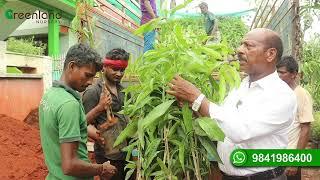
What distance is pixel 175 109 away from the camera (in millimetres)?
1693

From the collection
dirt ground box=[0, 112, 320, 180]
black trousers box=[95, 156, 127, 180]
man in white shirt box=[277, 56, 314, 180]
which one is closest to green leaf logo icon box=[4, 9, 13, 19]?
dirt ground box=[0, 112, 320, 180]

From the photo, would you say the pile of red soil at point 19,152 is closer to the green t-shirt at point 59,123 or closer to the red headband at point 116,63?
the red headband at point 116,63

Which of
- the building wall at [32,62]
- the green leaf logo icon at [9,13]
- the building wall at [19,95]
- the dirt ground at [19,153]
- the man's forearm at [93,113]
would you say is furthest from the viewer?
the green leaf logo icon at [9,13]

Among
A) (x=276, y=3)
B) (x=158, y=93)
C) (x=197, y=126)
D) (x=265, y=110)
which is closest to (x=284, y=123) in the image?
(x=265, y=110)

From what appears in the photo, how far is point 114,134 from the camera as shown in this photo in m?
2.36

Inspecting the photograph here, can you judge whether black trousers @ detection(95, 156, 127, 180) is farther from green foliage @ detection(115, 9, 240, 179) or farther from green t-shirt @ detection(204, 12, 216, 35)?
green t-shirt @ detection(204, 12, 216, 35)

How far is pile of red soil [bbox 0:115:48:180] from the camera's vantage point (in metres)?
3.87

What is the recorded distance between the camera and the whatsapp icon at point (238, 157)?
1682 millimetres

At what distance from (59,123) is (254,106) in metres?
0.83

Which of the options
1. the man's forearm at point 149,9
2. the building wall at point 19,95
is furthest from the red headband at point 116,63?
the building wall at point 19,95

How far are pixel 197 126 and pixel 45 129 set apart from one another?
2.22ft

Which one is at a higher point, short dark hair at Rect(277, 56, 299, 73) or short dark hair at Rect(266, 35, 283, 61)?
short dark hair at Rect(266, 35, 283, 61)

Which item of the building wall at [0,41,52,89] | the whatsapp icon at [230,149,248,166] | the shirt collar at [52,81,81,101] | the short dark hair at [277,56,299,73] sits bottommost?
the whatsapp icon at [230,149,248,166]

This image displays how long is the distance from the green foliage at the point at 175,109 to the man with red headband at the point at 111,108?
0.60 meters
